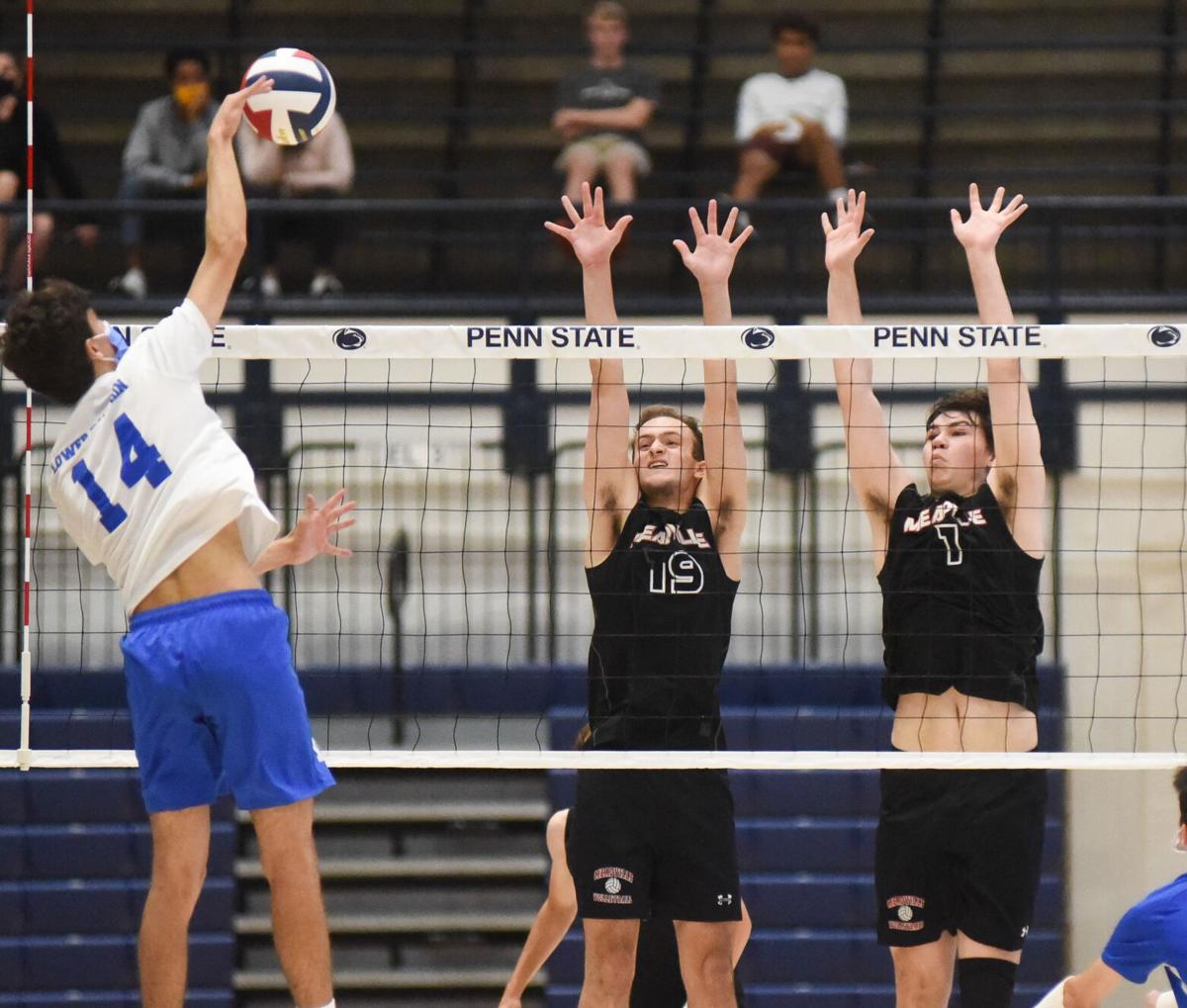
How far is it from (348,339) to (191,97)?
5686 mm

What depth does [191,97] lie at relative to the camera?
11133 millimetres

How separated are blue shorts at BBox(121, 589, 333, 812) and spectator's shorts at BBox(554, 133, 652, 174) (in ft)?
21.4

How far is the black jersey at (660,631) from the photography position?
19.9 feet

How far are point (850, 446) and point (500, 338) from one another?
1.13 meters

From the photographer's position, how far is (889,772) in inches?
236

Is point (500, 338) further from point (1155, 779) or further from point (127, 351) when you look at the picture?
point (1155, 779)

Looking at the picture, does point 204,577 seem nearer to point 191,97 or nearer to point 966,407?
point 966,407

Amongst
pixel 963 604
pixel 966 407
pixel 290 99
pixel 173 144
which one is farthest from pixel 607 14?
pixel 963 604

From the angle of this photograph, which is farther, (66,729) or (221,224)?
(66,729)

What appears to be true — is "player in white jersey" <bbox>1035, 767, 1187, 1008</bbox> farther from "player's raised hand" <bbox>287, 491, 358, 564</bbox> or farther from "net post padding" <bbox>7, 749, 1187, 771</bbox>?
"player's raised hand" <bbox>287, 491, 358, 564</bbox>

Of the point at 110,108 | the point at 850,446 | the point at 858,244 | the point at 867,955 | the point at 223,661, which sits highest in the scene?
the point at 110,108

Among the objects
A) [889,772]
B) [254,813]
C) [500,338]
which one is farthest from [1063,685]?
[254,813]

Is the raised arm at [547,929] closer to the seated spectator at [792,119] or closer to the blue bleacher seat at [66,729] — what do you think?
the blue bleacher seat at [66,729]

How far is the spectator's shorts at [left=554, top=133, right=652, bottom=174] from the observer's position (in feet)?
36.9
